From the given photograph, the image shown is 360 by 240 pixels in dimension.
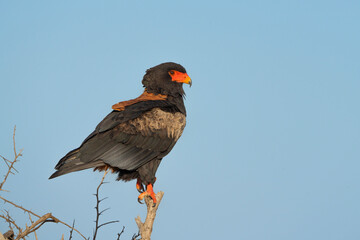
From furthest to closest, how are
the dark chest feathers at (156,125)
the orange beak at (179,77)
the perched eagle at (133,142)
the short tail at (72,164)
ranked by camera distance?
the orange beak at (179,77) → the dark chest feathers at (156,125) → the perched eagle at (133,142) → the short tail at (72,164)

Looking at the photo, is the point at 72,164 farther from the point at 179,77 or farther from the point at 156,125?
the point at 179,77

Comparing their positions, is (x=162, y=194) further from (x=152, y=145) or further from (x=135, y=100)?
(x=135, y=100)

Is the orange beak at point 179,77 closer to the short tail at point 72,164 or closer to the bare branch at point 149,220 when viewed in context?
the short tail at point 72,164

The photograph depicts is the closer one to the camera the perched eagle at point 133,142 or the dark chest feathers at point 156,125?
the perched eagle at point 133,142

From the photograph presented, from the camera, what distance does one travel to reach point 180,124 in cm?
707

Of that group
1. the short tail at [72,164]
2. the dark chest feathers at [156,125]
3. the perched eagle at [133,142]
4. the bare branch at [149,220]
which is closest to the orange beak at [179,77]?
the perched eagle at [133,142]

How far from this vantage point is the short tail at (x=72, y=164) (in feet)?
20.2

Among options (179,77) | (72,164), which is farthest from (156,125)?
(72,164)

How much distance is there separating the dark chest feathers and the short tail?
2.47 ft

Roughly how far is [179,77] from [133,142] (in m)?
1.77

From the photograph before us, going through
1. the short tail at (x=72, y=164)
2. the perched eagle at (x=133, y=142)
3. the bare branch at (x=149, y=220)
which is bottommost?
the bare branch at (x=149, y=220)

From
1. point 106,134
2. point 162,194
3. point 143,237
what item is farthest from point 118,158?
point 143,237

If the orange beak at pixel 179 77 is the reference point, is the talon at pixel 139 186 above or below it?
below

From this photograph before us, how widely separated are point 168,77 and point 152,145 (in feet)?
5.34
